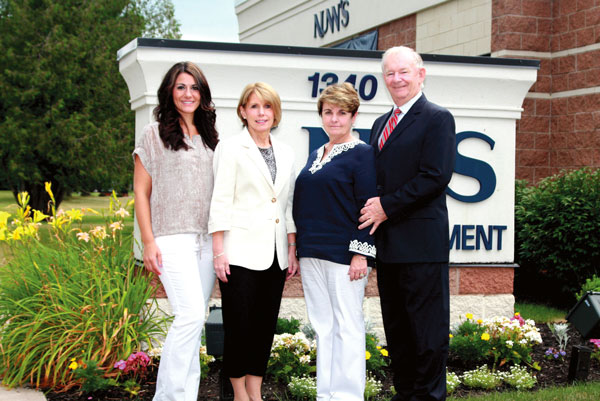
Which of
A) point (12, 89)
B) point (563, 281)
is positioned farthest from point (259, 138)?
point (12, 89)

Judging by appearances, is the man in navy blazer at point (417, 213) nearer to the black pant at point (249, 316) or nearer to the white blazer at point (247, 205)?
the white blazer at point (247, 205)

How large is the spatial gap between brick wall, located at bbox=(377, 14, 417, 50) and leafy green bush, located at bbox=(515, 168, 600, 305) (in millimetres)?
5681

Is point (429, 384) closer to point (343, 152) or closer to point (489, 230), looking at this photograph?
point (343, 152)

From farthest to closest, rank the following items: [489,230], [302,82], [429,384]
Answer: [489,230], [302,82], [429,384]

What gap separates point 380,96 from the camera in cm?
585

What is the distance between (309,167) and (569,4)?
314 inches

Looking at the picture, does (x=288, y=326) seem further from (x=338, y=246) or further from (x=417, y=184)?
(x=417, y=184)

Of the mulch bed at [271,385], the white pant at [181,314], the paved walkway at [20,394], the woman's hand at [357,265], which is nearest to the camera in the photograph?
the white pant at [181,314]

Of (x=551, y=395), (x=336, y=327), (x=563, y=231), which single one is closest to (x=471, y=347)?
(x=551, y=395)

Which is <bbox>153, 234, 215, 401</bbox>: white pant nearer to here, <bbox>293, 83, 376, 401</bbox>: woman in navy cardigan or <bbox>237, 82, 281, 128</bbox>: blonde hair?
<bbox>293, 83, 376, 401</bbox>: woman in navy cardigan

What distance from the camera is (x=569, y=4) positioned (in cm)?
991

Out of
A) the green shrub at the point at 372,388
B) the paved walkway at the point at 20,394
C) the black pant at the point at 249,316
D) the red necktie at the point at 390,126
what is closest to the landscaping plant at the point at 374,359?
the green shrub at the point at 372,388

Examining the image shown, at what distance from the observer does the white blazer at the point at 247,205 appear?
358 cm

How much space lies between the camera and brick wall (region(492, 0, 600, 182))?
988cm
